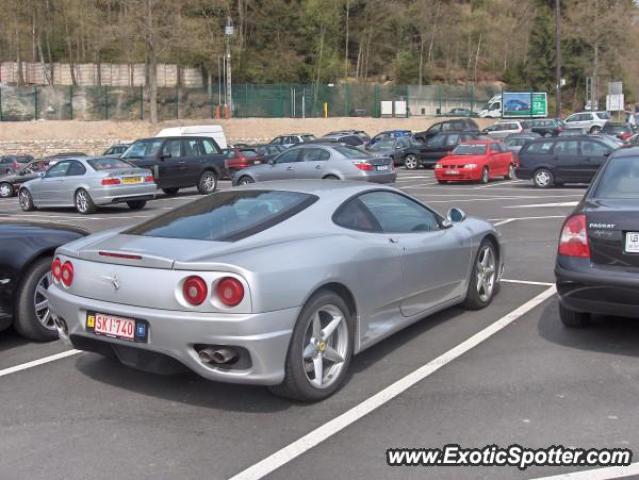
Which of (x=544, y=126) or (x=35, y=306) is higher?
(x=544, y=126)

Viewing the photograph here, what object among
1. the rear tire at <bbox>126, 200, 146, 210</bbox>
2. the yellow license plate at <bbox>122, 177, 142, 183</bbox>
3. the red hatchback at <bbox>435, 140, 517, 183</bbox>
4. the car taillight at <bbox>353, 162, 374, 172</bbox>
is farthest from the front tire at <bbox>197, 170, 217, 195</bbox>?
the red hatchback at <bbox>435, 140, 517, 183</bbox>

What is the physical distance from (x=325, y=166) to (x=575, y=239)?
15058 mm

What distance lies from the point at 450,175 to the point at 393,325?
1952cm

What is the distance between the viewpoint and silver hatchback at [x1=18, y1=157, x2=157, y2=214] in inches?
712

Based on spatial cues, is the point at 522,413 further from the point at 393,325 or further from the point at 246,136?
the point at 246,136

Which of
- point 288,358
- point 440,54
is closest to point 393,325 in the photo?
point 288,358

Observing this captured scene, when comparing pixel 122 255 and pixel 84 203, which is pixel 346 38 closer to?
pixel 84 203

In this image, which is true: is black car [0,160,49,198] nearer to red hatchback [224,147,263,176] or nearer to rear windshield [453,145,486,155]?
red hatchback [224,147,263,176]

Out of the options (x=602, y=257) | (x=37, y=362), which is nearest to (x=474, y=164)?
(x=602, y=257)

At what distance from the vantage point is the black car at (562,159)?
2159 centimetres

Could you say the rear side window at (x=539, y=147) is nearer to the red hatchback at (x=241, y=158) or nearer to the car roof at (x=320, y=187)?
the red hatchback at (x=241, y=158)

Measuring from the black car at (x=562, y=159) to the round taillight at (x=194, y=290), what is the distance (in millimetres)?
18815

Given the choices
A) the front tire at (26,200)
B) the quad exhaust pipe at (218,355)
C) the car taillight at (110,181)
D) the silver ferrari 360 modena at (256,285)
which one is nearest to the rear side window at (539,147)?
the car taillight at (110,181)

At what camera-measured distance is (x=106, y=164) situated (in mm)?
18734
